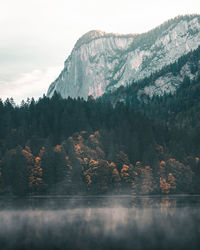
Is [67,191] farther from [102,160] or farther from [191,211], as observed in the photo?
[191,211]

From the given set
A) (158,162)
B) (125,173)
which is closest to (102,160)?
(125,173)

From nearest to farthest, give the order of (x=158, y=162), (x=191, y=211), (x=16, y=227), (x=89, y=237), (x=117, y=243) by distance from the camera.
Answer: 1. (x=117, y=243)
2. (x=89, y=237)
3. (x=16, y=227)
4. (x=191, y=211)
5. (x=158, y=162)

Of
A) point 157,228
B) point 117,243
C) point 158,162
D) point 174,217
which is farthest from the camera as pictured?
point 158,162

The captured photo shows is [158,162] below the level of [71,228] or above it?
above

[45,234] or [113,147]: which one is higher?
[113,147]

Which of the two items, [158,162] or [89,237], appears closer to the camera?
[89,237]

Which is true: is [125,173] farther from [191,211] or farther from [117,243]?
A: [117,243]

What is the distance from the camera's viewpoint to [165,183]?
561ft

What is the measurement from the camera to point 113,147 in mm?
191875

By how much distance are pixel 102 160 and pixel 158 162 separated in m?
26.0

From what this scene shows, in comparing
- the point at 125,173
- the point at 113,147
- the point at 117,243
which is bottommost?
the point at 117,243

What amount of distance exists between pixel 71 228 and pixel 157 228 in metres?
16.2

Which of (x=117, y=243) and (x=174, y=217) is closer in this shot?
(x=117, y=243)

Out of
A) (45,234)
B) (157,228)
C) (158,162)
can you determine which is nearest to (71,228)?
(45,234)
